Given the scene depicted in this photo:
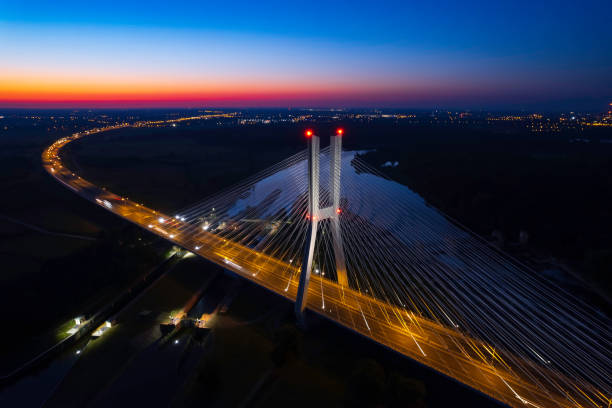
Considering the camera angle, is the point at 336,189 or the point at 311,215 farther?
the point at 336,189

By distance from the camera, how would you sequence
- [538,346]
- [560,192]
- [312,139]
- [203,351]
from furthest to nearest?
[560,192]
[203,351]
[538,346]
[312,139]

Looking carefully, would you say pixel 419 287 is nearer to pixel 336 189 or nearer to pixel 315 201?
pixel 336 189

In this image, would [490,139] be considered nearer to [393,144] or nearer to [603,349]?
[393,144]

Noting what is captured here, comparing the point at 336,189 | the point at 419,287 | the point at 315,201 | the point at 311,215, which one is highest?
the point at 336,189

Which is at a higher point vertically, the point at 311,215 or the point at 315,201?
the point at 315,201

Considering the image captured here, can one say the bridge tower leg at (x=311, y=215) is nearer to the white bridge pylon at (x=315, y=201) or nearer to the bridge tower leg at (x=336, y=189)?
the white bridge pylon at (x=315, y=201)

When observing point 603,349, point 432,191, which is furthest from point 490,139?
point 603,349

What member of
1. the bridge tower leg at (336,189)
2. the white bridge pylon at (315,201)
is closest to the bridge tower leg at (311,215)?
the white bridge pylon at (315,201)

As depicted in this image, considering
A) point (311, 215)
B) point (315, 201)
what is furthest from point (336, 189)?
point (311, 215)

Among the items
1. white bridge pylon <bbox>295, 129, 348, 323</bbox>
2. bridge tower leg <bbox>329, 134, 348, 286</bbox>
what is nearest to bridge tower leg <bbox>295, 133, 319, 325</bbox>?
white bridge pylon <bbox>295, 129, 348, 323</bbox>
